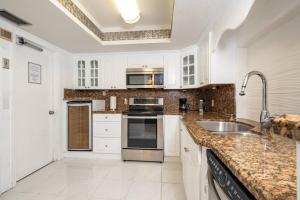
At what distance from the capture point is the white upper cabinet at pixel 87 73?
12.0 ft

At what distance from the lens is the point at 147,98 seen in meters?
3.69

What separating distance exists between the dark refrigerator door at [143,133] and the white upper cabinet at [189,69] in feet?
3.14

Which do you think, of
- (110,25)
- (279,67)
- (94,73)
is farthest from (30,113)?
(279,67)

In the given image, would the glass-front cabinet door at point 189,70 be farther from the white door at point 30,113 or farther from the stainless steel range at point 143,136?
the white door at point 30,113

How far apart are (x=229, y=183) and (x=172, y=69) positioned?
2.93m

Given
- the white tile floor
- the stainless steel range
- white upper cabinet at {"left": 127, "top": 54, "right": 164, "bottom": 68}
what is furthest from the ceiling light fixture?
the white tile floor

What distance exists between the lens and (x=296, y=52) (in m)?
1.31

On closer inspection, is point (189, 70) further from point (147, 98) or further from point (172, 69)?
point (147, 98)

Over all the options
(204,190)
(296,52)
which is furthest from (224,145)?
(296,52)

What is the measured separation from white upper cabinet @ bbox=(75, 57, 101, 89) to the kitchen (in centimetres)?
2

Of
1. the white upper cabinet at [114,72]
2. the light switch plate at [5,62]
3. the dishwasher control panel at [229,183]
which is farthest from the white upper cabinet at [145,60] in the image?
the dishwasher control panel at [229,183]

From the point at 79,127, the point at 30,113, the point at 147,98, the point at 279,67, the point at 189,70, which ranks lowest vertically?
the point at 79,127

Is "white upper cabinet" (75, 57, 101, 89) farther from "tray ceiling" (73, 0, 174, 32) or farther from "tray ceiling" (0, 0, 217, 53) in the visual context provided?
"tray ceiling" (73, 0, 174, 32)

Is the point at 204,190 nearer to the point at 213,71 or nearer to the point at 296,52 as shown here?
the point at 296,52
